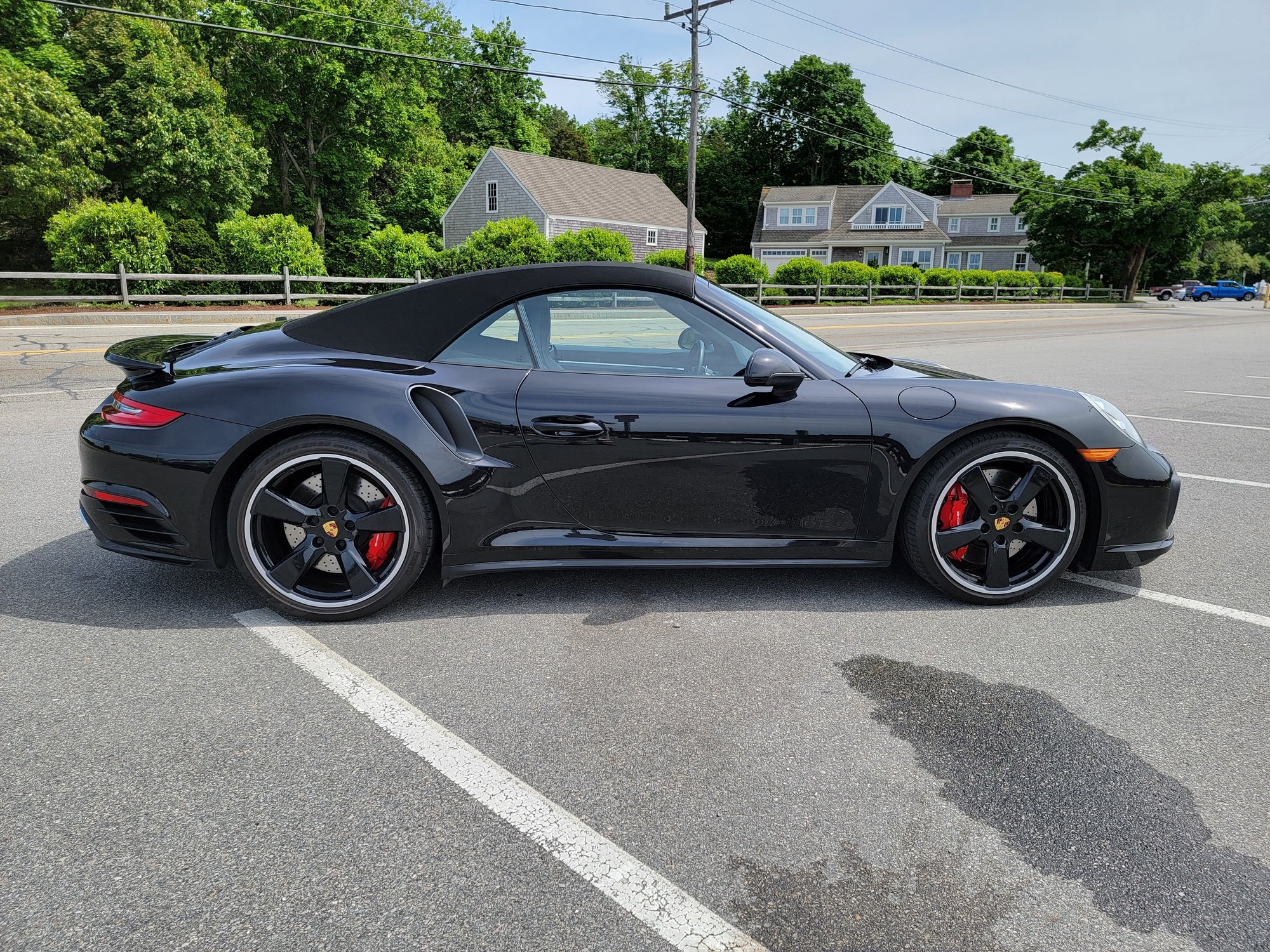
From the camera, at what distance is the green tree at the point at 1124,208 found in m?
47.0

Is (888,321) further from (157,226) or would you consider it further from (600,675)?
(600,675)

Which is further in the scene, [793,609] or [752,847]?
[793,609]

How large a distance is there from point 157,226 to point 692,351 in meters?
22.1

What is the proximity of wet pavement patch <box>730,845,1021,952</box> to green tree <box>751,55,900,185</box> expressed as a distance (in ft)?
241

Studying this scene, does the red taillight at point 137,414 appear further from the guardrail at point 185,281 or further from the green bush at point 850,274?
the green bush at point 850,274

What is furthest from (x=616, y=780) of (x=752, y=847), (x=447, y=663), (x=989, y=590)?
(x=989, y=590)

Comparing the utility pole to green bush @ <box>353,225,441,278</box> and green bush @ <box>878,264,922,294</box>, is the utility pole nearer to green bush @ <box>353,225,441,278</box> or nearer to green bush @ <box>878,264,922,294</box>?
green bush @ <box>353,225,441,278</box>

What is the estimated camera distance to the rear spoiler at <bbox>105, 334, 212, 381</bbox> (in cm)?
330

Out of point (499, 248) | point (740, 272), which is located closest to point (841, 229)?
point (740, 272)

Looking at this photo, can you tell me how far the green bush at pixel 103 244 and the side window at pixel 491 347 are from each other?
20569mm

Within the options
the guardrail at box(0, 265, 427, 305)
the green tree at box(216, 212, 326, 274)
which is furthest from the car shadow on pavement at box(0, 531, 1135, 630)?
the green tree at box(216, 212, 326, 274)

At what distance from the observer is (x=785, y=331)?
11.8 ft

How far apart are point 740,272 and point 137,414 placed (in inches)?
1187

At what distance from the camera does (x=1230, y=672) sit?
9.63 feet
